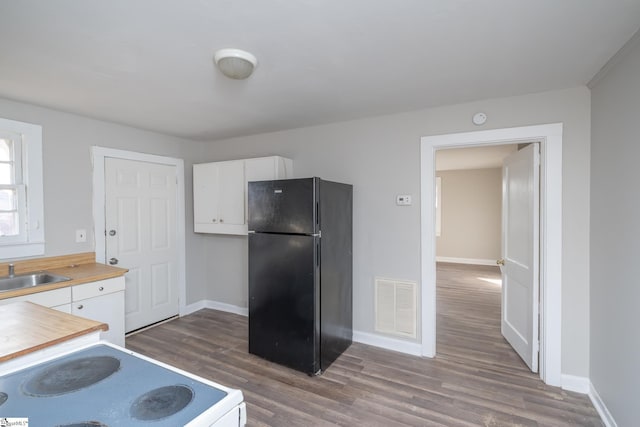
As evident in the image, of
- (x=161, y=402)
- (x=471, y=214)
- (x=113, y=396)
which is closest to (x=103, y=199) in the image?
(x=113, y=396)

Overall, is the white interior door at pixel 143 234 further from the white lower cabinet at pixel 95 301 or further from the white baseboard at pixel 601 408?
the white baseboard at pixel 601 408

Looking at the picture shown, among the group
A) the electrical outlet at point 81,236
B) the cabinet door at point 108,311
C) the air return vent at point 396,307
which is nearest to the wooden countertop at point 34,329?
the cabinet door at point 108,311

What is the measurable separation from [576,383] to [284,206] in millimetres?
2672

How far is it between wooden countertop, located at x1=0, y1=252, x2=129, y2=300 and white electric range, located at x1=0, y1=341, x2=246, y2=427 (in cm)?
150

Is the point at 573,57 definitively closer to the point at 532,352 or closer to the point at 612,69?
the point at 612,69

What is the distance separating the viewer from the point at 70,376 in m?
1.02

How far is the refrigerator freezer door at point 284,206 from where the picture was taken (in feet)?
8.23

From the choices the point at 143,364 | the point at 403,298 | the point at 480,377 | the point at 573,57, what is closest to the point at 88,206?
the point at 143,364

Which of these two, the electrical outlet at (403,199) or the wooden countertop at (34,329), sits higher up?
the electrical outlet at (403,199)

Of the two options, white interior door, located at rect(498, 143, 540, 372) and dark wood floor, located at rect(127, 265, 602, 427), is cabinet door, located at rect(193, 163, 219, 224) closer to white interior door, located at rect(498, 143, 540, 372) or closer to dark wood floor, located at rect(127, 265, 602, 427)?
dark wood floor, located at rect(127, 265, 602, 427)

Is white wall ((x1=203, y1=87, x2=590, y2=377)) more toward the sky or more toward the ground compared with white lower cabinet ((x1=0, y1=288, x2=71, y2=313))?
more toward the sky

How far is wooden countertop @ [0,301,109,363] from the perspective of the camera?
1.14 metres

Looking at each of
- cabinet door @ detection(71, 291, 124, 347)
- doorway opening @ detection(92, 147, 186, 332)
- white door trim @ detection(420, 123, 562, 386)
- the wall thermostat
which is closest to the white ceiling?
the wall thermostat

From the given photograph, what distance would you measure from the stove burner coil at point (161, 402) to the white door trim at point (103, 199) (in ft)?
9.26
